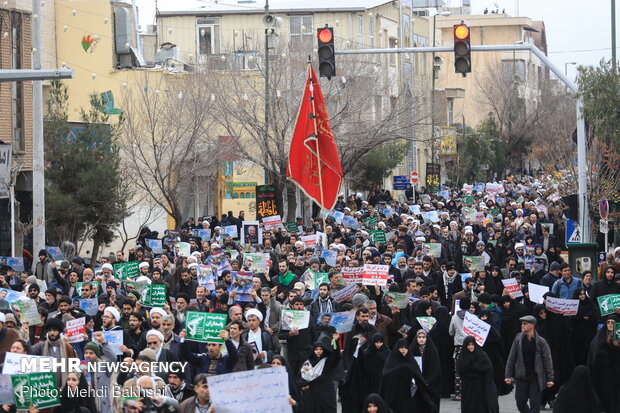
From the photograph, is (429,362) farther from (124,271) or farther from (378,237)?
(378,237)

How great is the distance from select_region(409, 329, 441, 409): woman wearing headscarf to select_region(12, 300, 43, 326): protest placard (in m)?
4.27

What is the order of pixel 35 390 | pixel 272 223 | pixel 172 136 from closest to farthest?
1. pixel 35 390
2. pixel 272 223
3. pixel 172 136

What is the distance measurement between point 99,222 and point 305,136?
707 cm

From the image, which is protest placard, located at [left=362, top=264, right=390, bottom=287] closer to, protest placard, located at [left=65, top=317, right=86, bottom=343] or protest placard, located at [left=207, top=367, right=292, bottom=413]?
protest placard, located at [left=65, top=317, right=86, bottom=343]

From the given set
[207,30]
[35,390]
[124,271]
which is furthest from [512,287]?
[207,30]

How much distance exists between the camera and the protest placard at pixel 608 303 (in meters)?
15.7

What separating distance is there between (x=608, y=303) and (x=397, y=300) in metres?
2.67

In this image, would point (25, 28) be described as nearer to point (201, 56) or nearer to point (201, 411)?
point (201, 56)

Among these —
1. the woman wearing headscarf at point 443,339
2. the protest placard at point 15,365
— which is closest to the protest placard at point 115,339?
the protest placard at point 15,365

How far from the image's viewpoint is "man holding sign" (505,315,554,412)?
46.9 ft

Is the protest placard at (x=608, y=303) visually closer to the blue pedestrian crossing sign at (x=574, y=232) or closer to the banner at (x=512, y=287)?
the banner at (x=512, y=287)

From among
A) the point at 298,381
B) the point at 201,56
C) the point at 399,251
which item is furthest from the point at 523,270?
the point at 201,56

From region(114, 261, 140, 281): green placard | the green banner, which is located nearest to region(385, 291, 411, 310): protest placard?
region(114, 261, 140, 281): green placard

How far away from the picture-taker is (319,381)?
13102 mm
